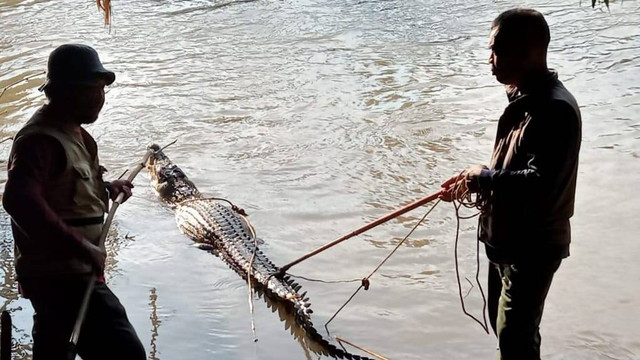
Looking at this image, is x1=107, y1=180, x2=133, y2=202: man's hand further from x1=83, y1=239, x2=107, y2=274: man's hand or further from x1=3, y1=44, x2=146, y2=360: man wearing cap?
x1=83, y1=239, x2=107, y2=274: man's hand

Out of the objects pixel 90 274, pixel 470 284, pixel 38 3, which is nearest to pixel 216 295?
pixel 470 284

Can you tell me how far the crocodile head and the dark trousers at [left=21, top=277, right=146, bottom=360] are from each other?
3.29m

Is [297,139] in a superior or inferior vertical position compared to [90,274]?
inferior

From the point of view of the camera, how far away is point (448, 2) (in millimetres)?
12180

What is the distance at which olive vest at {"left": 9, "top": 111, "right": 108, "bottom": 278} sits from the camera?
2.60m

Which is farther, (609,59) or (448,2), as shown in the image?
(448,2)

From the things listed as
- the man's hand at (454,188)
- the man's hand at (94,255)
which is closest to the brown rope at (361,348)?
the man's hand at (454,188)

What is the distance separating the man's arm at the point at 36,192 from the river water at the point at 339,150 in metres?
1.62

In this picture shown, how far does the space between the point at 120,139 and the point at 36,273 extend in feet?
17.4

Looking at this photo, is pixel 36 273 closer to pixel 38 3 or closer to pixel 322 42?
pixel 322 42

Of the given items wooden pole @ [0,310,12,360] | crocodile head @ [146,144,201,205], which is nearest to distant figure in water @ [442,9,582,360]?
wooden pole @ [0,310,12,360]

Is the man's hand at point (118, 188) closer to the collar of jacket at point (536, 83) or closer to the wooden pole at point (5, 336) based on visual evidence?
the wooden pole at point (5, 336)

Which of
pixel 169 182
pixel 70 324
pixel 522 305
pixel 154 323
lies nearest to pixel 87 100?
pixel 70 324

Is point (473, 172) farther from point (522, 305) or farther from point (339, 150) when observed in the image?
point (339, 150)
